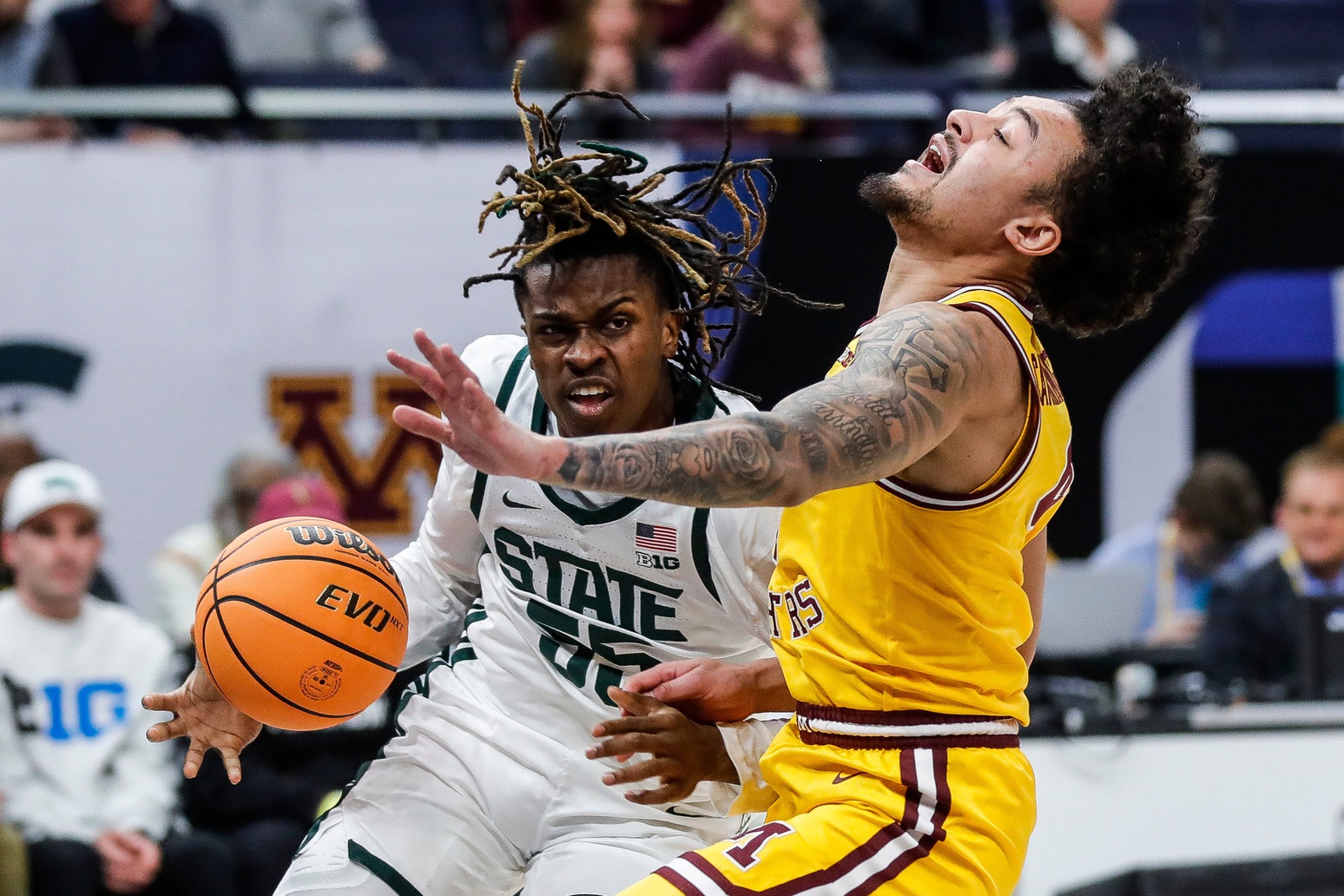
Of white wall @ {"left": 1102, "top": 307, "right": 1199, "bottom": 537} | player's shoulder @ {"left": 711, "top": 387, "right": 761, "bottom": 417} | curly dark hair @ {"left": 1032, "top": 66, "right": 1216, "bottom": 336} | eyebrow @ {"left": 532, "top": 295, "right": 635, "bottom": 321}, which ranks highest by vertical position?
white wall @ {"left": 1102, "top": 307, "right": 1199, "bottom": 537}

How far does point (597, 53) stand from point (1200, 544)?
3.31 m

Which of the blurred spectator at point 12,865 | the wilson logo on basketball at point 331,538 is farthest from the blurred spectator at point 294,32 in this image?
the wilson logo on basketball at point 331,538

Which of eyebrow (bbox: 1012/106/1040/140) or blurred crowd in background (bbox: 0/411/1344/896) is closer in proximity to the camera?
eyebrow (bbox: 1012/106/1040/140)

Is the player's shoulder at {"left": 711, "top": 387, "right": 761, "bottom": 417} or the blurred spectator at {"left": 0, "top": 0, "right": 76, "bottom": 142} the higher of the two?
the blurred spectator at {"left": 0, "top": 0, "right": 76, "bottom": 142}

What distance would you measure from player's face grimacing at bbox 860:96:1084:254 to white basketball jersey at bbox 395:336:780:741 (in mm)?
645

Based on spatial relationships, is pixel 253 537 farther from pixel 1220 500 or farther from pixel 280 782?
pixel 1220 500

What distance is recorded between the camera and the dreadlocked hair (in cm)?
320

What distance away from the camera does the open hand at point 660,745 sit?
10.1ft

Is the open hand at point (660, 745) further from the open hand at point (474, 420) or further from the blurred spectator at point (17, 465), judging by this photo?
the blurred spectator at point (17, 465)

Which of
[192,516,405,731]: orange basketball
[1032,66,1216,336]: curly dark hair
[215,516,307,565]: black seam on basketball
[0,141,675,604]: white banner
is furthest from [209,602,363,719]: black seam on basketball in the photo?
[0,141,675,604]: white banner

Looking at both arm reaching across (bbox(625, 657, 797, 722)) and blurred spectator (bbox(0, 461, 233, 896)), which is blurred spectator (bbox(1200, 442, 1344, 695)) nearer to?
arm reaching across (bbox(625, 657, 797, 722))

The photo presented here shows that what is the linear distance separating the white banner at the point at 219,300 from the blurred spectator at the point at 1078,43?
193cm

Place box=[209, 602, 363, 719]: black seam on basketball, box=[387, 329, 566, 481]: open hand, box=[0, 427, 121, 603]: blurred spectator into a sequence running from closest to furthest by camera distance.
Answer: box=[387, 329, 566, 481]: open hand, box=[209, 602, 363, 719]: black seam on basketball, box=[0, 427, 121, 603]: blurred spectator

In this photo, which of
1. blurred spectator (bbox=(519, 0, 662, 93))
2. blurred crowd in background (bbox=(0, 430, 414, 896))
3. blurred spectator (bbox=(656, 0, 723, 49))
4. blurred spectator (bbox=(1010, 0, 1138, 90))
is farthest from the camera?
blurred spectator (bbox=(656, 0, 723, 49))
